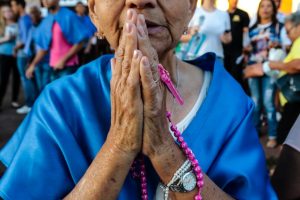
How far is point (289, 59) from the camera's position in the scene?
15.2ft

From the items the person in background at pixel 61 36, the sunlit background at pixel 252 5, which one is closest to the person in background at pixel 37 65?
the person in background at pixel 61 36

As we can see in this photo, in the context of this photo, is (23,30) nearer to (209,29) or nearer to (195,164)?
(209,29)

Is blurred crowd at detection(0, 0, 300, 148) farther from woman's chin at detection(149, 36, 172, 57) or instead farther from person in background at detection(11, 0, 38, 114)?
woman's chin at detection(149, 36, 172, 57)

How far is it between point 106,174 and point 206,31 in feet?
15.8

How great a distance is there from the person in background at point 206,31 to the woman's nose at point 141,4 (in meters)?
4.27

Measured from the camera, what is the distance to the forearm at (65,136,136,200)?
1.43 metres

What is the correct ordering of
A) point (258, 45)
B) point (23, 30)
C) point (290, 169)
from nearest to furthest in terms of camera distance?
point (290, 169)
point (258, 45)
point (23, 30)

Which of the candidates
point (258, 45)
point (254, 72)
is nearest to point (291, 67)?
point (254, 72)

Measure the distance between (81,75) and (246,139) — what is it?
0.66 meters

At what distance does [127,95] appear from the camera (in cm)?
136

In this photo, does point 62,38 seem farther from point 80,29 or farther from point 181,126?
point 181,126

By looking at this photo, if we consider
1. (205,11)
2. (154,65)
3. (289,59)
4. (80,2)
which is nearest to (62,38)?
(205,11)

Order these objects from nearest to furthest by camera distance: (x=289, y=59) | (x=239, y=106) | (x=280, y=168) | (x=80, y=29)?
1. (x=239, y=106)
2. (x=280, y=168)
3. (x=289, y=59)
4. (x=80, y=29)

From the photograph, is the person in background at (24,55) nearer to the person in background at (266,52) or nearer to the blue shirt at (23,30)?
the blue shirt at (23,30)
